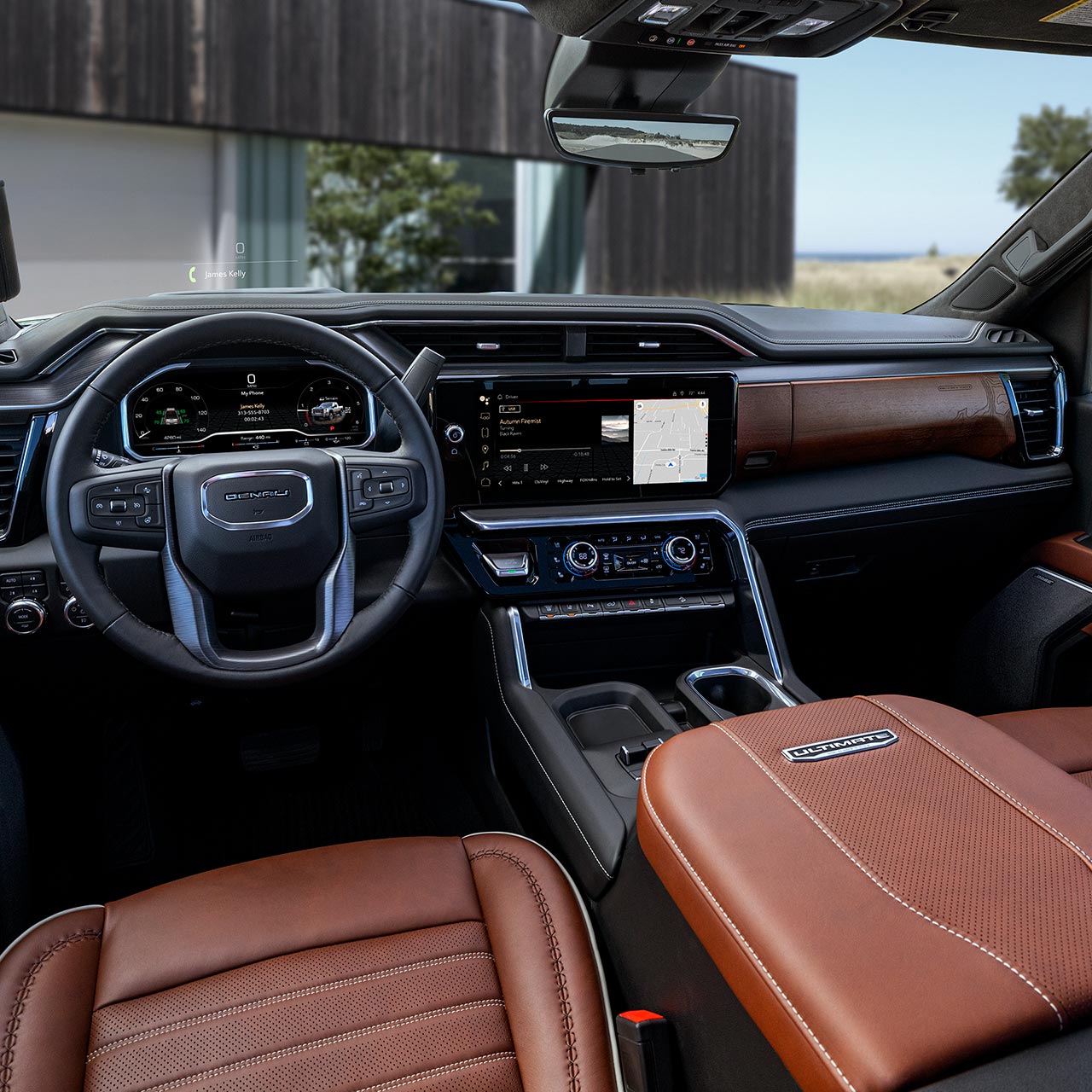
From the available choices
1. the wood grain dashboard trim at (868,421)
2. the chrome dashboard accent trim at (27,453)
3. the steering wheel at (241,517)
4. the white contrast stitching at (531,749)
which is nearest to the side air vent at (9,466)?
the chrome dashboard accent trim at (27,453)

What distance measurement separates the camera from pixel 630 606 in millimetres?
2211

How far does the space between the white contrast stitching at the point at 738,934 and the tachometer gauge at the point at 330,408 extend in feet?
3.06

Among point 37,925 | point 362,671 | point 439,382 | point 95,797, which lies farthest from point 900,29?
point 95,797

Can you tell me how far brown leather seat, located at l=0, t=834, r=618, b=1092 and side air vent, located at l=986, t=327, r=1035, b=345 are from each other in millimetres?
2015

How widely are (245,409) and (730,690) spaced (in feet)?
3.87

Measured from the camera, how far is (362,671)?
89.6 inches

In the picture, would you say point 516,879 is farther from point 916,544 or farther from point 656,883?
point 916,544

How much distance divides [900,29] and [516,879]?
1799mm

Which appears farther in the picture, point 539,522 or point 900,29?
point 539,522

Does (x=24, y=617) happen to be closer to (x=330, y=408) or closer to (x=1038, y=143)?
(x=330, y=408)

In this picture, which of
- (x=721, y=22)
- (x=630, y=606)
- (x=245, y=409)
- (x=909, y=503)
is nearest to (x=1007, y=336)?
(x=909, y=503)

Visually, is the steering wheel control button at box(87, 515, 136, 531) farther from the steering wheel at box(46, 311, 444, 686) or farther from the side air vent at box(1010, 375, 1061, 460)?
the side air vent at box(1010, 375, 1061, 460)

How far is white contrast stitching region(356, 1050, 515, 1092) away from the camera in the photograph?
1.13 metres

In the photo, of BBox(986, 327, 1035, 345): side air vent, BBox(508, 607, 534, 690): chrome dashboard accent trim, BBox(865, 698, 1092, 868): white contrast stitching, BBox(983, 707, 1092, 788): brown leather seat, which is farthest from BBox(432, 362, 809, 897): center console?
BBox(986, 327, 1035, 345): side air vent
